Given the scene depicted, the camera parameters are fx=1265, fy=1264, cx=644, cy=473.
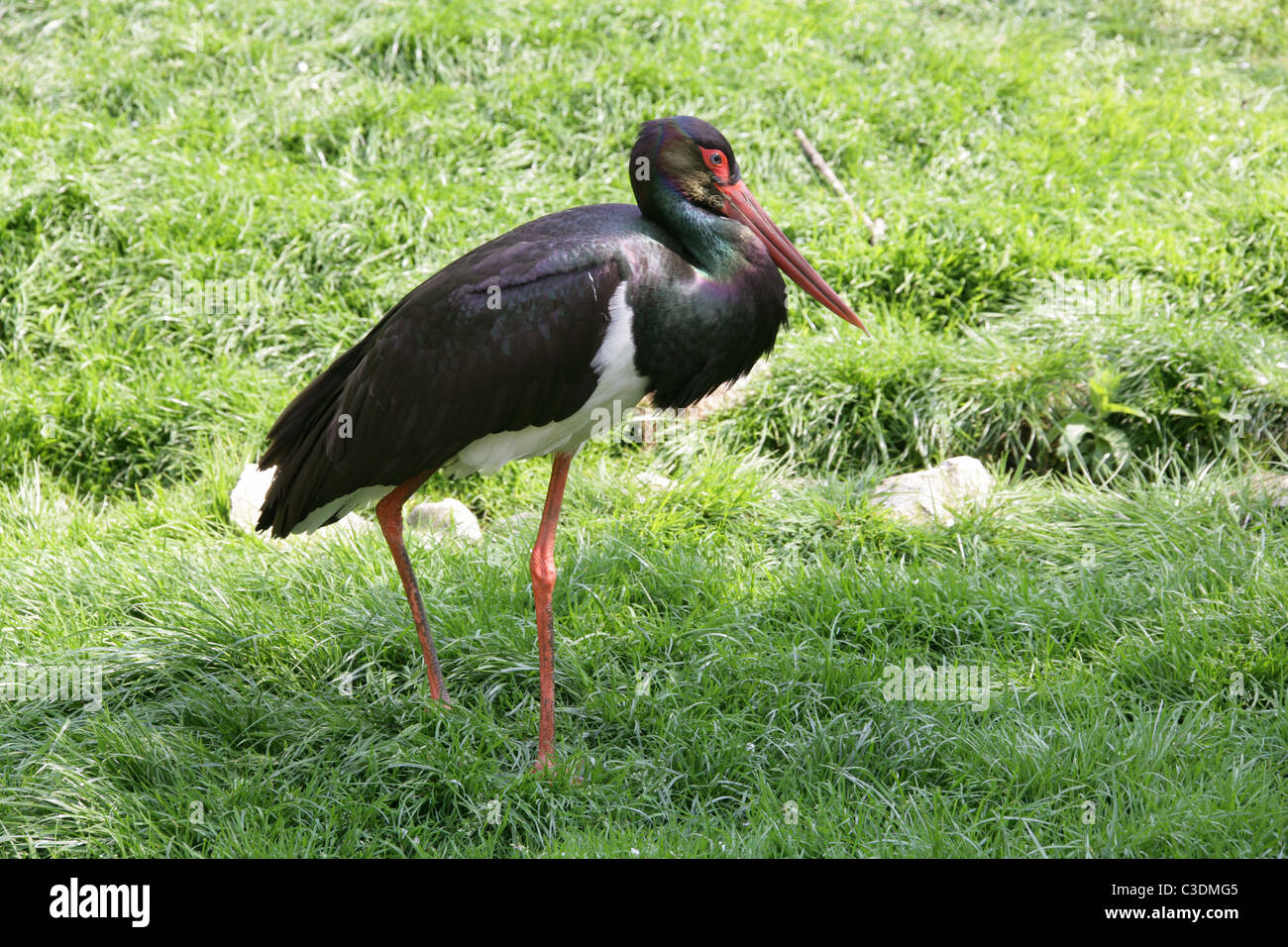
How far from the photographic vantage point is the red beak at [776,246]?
3.34 meters

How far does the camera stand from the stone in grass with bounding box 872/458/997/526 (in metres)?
4.30

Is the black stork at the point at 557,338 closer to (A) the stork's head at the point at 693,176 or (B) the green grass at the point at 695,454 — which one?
(A) the stork's head at the point at 693,176

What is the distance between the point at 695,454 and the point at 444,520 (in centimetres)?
97

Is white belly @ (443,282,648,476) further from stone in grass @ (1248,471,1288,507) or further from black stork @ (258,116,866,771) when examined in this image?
stone in grass @ (1248,471,1288,507)

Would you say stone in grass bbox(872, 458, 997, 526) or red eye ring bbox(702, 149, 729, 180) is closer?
red eye ring bbox(702, 149, 729, 180)

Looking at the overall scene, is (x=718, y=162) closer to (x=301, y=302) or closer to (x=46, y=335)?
(x=301, y=302)

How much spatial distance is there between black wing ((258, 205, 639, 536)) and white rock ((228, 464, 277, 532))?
105cm

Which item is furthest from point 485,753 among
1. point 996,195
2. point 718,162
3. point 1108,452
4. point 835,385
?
point 996,195

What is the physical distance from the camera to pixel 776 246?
133 inches

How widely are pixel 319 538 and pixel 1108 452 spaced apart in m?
2.81

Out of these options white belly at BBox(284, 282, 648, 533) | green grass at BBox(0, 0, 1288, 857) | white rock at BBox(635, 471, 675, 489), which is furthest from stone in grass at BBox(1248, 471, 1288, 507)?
white belly at BBox(284, 282, 648, 533)

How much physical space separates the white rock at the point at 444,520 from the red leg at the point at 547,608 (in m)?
0.91

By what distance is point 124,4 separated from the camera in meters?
7.33

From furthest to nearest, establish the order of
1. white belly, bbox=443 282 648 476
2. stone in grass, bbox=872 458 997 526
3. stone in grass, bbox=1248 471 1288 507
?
stone in grass, bbox=872 458 997 526 < stone in grass, bbox=1248 471 1288 507 < white belly, bbox=443 282 648 476
